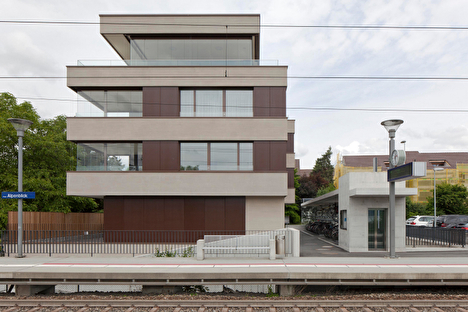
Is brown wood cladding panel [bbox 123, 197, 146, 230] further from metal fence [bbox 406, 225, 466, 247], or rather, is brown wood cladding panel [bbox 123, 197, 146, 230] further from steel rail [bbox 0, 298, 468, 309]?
metal fence [bbox 406, 225, 466, 247]

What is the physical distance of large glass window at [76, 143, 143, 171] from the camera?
927 inches

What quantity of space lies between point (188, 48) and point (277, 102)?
7.81 m

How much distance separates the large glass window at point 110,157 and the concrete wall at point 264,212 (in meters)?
8.16

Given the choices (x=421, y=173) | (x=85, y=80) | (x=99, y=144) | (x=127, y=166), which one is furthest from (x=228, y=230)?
(x=85, y=80)

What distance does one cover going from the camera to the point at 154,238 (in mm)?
22375

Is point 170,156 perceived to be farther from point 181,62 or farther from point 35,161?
point 35,161

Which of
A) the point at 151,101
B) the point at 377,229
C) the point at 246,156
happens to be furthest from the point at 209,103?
the point at 377,229

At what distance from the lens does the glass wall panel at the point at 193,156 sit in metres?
23.3

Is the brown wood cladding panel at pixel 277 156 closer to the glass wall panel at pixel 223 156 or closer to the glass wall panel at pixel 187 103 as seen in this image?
the glass wall panel at pixel 223 156

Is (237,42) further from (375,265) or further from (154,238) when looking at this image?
(375,265)

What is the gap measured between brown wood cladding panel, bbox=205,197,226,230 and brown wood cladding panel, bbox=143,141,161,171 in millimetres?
4437

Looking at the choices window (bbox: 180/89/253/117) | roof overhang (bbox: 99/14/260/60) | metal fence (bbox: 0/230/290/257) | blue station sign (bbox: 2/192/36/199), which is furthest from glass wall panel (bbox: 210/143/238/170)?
blue station sign (bbox: 2/192/36/199)

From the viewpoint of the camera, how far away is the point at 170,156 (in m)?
23.2

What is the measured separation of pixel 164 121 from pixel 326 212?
19146mm
